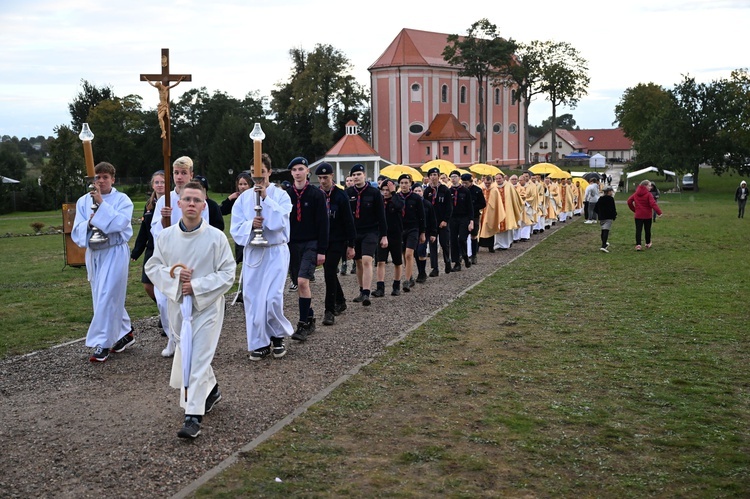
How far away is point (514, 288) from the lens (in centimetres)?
1470

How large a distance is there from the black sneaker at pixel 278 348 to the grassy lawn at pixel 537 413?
1.12 meters

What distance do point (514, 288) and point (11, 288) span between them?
31.5ft

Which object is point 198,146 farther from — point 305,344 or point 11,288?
point 305,344

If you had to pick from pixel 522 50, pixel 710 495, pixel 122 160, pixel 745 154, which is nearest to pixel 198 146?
pixel 122 160

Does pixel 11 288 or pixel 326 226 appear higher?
pixel 326 226

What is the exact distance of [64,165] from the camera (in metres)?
49.2

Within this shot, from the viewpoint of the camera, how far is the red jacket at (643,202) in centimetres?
2086

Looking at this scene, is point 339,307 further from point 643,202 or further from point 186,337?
point 643,202

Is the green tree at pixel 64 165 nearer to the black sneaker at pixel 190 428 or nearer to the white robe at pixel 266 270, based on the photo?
the white robe at pixel 266 270

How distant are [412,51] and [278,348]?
83.8 meters

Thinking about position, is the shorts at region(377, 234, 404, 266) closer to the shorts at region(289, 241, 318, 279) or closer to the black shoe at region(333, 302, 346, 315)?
the black shoe at region(333, 302, 346, 315)

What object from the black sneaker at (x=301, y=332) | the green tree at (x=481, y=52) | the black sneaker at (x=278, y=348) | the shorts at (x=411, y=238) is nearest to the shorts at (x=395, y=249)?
the shorts at (x=411, y=238)

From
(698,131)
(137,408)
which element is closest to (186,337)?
(137,408)

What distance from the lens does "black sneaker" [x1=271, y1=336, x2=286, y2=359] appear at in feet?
29.5
